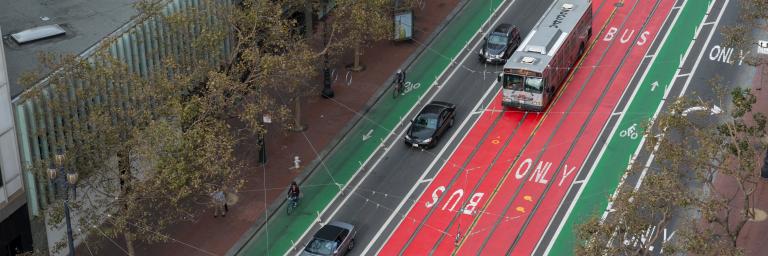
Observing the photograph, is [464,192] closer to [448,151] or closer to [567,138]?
[448,151]

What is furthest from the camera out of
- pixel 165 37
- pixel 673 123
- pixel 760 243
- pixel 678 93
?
pixel 678 93

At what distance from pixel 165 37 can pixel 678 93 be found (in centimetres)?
3092

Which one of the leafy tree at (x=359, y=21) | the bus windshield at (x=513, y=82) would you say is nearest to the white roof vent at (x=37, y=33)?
the leafy tree at (x=359, y=21)

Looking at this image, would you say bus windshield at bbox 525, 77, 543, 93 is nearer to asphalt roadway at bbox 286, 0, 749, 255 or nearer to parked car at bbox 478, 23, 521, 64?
asphalt roadway at bbox 286, 0, 749, 255

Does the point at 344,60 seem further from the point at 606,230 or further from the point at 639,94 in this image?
the point at 606,230

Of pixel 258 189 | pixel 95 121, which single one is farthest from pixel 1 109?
pixel 258 189

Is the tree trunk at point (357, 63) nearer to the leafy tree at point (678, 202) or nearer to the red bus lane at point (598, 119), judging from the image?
the red bus lane at point (598, 119)

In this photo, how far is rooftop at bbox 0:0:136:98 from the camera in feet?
167

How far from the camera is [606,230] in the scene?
40188 millimetres

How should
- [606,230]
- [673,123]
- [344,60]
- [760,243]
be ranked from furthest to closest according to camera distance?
[344,60], [760,243], [673,123], [606,230]

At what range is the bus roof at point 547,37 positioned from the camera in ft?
203

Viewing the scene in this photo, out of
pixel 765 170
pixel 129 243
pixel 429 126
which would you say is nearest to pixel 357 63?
pixel 429 126

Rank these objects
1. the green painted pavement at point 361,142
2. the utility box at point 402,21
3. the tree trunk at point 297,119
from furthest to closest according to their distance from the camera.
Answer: the utility box at point 402,21, the tree trunk at point 297,119, the green painted pavement at point 361,142

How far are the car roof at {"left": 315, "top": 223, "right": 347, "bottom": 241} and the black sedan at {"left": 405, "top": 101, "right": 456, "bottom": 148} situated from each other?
1013 cm
